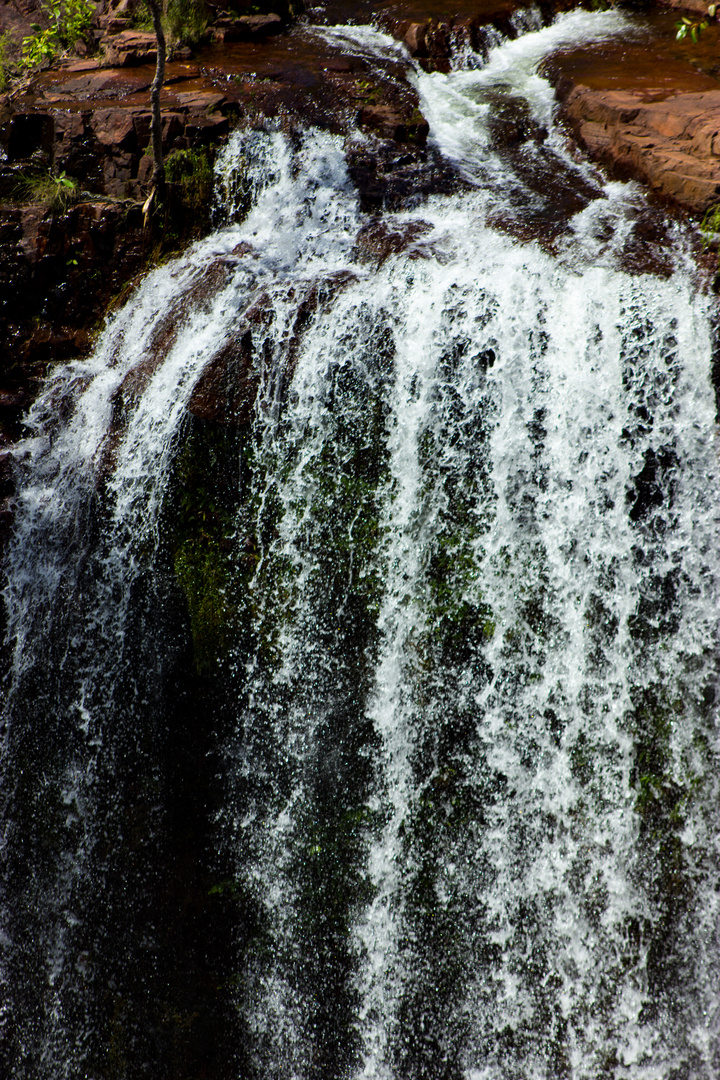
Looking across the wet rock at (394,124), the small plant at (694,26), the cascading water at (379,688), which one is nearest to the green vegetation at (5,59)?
the wet rock at (394,124)

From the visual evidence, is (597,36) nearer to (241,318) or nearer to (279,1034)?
(241,318)

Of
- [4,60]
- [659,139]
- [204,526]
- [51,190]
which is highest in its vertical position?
[4,60]

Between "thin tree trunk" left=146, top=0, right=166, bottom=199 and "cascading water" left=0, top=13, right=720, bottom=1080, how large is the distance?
5.30 feet

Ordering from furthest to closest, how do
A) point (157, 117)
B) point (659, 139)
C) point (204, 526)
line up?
point (659, 139), point (157, 117), point (204, 526)

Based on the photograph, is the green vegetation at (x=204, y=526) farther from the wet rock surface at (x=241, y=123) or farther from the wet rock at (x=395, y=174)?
the wet rock at (x=395, y=174)

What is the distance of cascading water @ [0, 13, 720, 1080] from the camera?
4512mm

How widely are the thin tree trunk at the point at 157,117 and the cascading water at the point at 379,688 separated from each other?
161cm

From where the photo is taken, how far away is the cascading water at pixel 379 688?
14.8 feet

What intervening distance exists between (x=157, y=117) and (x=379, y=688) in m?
5.35

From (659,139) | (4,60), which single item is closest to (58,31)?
(4,60)

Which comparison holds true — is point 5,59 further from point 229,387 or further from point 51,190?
point 229,387

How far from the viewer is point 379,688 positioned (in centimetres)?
495

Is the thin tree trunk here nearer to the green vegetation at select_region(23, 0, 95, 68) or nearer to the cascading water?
the cascading water

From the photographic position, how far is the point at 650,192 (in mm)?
6285
